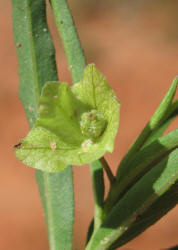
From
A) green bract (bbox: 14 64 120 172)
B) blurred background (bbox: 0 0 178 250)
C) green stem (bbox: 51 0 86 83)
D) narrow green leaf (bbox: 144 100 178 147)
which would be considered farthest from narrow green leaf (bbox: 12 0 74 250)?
blurred background (bbox: 0 0 178 250)

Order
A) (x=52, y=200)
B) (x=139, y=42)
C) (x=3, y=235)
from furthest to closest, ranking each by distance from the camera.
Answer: (x=139, y=42), (x=3, y=235), (x=52, y=200)

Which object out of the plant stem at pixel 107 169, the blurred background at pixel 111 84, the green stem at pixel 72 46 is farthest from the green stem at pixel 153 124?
the blurred background at pixel 111 84

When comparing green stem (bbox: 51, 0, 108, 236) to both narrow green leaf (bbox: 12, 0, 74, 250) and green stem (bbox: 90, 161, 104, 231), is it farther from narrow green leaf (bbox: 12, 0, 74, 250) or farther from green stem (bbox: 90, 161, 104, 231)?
narrow green leaf (bbox: 12, 0, 74, 250)

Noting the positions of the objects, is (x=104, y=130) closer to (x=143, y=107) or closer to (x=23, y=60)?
(x=23, y=60)

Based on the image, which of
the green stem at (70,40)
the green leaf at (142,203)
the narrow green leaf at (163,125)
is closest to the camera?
the green leaf at (142,203)

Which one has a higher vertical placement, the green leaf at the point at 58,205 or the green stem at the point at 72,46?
the green stem at the point at 72,46

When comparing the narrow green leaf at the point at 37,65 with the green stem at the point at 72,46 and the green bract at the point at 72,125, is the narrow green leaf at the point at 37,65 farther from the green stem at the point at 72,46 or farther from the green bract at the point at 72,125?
the green bract at the point at 72,125

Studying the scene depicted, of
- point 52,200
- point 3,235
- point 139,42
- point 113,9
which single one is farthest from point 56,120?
point 113,9
